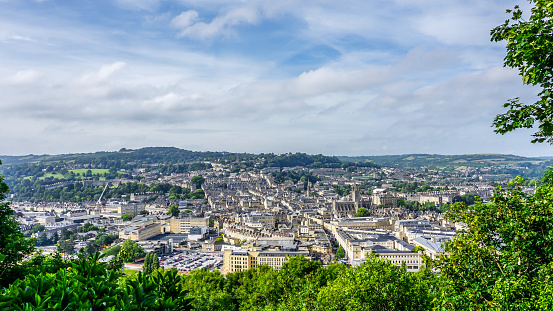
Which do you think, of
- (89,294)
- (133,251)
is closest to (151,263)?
(133,251)

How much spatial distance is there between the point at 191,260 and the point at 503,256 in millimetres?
44376

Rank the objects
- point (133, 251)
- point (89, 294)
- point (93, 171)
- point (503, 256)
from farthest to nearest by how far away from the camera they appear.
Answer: point (93, 171)
point (133, 251)
point (503, 256)
point (89, 294)

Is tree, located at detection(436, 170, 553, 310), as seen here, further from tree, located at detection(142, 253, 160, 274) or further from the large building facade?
tree, located at detection(142, 253, 160, 274)

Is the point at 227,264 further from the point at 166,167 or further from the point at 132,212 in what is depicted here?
the point at 166,167

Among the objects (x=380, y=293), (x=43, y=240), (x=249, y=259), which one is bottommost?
(x=43, y=240)

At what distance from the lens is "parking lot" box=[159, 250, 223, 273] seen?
1708 inches

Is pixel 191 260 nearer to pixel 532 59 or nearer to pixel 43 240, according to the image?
pixel 43 240

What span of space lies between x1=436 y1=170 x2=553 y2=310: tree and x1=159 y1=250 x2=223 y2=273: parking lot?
36.8 metres

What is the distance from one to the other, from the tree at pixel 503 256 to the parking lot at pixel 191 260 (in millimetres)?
36826

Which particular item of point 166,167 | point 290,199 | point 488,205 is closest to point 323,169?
point 166,167

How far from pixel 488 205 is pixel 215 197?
99.6 meters

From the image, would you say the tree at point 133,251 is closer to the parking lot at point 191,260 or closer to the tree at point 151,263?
the parking lot at point 191,260

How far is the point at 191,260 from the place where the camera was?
4709cm

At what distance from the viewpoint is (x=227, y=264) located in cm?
4038
